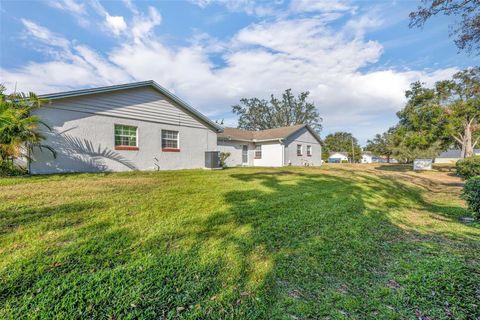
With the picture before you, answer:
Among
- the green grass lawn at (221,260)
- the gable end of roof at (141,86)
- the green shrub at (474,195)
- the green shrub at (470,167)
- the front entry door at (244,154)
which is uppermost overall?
the gable end of roof at (141,86)

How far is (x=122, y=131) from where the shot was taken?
10.2m

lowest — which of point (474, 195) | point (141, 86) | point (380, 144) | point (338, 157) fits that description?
point (474, 195)

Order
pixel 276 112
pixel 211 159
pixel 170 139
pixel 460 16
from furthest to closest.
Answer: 1. pixel 276 112
2. pixel 211 159
3. pixel 170 139
4. pixel 460 16

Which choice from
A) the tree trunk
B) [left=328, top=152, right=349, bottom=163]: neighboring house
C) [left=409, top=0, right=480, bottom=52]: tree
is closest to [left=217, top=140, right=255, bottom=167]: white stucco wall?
[left=409, top=0, right=480, bottom=52]: tree

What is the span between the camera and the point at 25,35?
28.8 feet

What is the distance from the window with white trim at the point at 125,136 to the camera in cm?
1001

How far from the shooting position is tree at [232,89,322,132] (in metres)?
43.7

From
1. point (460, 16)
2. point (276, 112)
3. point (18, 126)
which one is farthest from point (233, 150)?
point (276, 112)

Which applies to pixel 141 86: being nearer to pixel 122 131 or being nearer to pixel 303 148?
pixel 122 131

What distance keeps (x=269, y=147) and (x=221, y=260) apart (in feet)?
57.3

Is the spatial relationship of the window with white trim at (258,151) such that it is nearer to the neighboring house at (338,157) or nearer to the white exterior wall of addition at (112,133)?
the white exterior wall of addition at (112,133)

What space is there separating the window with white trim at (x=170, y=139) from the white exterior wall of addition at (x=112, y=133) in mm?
234

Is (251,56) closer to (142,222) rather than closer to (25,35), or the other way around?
(25,35)

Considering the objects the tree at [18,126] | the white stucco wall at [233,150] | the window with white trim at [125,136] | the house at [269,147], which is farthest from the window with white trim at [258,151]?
the tree at [18,126]
